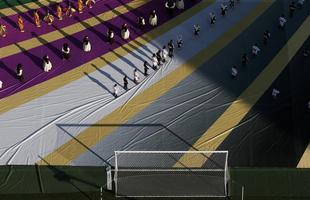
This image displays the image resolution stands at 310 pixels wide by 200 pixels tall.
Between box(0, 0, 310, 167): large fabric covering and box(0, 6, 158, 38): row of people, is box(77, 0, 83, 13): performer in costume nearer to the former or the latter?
box(0, 6, 158, 38): row of people

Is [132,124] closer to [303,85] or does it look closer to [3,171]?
[3,171]

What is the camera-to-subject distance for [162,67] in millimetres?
26844

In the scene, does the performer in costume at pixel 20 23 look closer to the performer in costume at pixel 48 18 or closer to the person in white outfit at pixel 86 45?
the performer in costume at pixel 48 18

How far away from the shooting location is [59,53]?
2719cm

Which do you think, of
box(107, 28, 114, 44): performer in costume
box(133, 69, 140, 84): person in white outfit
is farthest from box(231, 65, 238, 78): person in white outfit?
box(107, 28, 114, 44): performer in costume

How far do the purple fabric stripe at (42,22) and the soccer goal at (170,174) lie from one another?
9.49m

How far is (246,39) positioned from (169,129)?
782 centimetres

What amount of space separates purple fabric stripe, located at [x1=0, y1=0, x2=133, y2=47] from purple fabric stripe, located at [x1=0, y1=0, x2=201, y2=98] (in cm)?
108

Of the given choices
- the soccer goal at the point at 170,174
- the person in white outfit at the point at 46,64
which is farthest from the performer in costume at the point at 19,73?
the soccer goal at the point at 170,174

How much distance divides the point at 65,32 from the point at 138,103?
6.42 m

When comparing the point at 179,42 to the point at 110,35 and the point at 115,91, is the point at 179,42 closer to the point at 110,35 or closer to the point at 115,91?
the point at 110,35

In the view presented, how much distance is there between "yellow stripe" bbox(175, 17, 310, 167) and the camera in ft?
75.7

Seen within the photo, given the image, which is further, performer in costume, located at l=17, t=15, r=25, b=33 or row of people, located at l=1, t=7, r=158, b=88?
performer in costume, located at l=17, t=15, r=25, b=33

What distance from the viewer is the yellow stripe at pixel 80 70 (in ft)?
81.1
